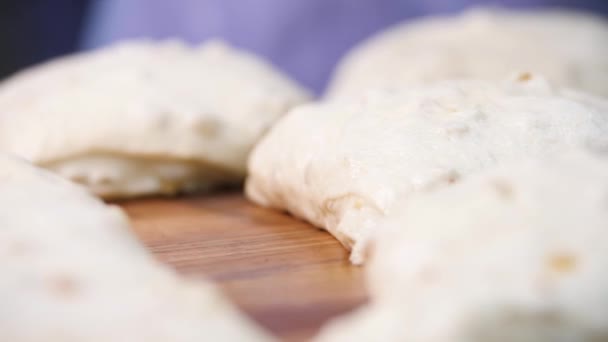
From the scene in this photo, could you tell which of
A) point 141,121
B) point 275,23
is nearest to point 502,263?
point 141,121

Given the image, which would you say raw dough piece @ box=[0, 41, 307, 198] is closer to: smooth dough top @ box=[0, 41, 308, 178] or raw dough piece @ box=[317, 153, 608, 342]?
smooth dough top @ box=[0, 41, 308, 178]

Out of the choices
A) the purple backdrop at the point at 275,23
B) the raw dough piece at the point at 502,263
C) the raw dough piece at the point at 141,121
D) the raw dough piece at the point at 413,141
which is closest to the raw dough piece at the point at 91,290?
the raw dough piece at the point at 502,263

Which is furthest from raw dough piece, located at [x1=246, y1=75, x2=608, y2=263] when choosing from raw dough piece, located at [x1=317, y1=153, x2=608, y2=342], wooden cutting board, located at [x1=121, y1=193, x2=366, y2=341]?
raw dough piece, located at [x1=317, y1=153, x2=608, y2=342]

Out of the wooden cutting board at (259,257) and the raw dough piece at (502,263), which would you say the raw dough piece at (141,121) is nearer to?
the wooden cutting board at (259,257)

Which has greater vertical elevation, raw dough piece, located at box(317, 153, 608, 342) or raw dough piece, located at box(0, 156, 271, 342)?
raw dough piece, located at box(317, 153, 608, 342)

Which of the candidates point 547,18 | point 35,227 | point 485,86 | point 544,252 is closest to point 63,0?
point 547,18

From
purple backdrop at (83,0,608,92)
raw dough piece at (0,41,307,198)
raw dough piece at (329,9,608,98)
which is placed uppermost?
raw dough piece at (329,9,608,98)
